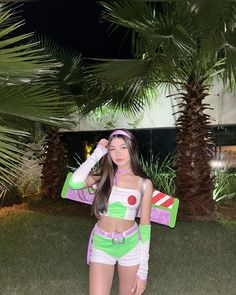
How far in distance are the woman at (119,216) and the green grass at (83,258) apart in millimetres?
1750

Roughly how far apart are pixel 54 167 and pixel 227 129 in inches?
170

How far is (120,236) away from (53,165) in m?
6.73

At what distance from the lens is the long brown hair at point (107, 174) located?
295 cm

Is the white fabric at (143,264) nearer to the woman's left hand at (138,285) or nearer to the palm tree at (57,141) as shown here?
the woman's left hand at (138,285)

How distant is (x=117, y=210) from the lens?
9.63ft

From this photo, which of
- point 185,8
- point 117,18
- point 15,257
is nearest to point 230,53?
point 185,8

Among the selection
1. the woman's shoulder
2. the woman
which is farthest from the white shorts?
the woman's shoulder

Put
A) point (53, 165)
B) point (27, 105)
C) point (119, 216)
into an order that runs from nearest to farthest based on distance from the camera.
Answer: point (119, 216)
point (27, 105)
point (53, 165)

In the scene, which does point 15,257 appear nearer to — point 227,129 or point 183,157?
point 183,157

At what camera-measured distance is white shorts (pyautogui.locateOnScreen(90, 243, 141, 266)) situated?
2.88m

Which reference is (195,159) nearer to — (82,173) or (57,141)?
(57,141)

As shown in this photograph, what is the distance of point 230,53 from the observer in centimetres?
520

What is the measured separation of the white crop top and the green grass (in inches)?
73.6

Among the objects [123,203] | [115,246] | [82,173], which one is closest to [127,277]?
[115,246]
